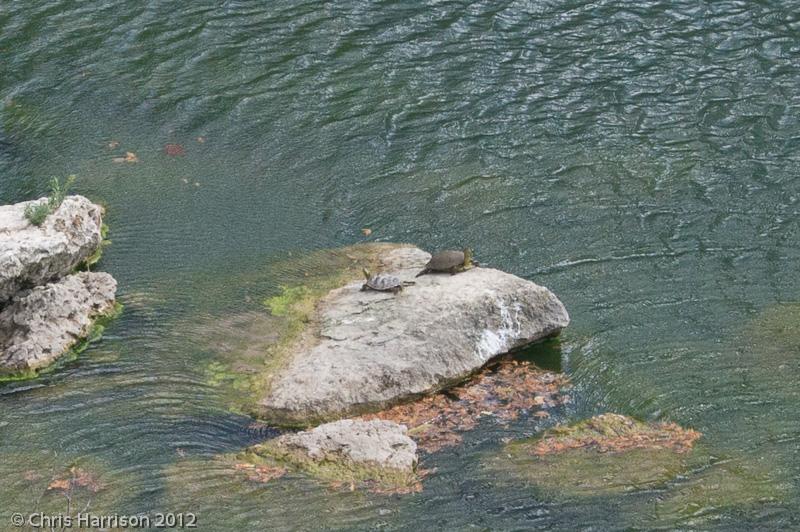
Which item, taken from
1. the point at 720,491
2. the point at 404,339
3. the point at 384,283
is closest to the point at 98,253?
the point at 384,283

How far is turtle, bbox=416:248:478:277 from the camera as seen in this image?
516 inches

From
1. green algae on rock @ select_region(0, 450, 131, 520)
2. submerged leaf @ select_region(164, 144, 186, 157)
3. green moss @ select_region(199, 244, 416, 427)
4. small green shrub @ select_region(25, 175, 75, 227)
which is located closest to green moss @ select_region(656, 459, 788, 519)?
green moss @ select_region(199, 244, 416, 427)

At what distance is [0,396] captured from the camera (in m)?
11.8

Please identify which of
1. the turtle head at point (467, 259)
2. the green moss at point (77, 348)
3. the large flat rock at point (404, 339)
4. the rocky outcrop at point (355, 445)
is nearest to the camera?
the rocky outcrop at point (355, 445)

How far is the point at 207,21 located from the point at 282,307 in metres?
8.99

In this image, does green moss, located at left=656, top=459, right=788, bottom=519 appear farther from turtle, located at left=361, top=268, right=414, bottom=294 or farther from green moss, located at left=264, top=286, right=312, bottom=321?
green moss, located at left=264, top=286, right=312, bottom=321

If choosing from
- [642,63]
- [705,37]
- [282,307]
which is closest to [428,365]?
[282,307]

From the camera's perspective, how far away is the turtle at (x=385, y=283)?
12.8 meters

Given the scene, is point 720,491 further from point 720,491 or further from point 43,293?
point 43,293

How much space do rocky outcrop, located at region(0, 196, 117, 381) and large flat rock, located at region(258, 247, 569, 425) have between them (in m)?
2.62

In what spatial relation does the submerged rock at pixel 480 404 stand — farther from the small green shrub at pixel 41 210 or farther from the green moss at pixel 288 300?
the small green shrub at pixel 41 210

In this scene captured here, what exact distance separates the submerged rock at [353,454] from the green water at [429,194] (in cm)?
24

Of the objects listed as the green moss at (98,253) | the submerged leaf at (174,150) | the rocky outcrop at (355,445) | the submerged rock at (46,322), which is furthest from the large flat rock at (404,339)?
the submerged leaf at (174,150)

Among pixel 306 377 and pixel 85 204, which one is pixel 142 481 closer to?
pixel 306 377
